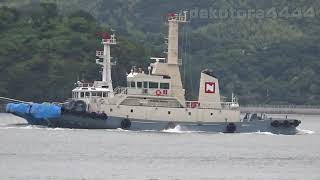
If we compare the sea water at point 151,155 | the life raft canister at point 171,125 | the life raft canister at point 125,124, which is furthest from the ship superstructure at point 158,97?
the sea water at point 151,155

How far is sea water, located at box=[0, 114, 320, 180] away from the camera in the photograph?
74438 mm

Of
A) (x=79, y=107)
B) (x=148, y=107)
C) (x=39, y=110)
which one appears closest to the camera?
(x=79, y=107)

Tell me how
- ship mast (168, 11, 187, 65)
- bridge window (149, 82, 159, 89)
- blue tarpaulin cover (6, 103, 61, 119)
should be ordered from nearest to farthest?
blue tarpaulin cover (6, 103, 61, 119) < bridge window (149, 82, 159, 89) < ship mast (168, 11, 187, 65)

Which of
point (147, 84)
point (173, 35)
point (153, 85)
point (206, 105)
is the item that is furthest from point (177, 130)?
point (173, 35)

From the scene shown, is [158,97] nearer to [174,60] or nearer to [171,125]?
[171,125]

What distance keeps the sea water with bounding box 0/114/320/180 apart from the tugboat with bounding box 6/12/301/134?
794 mm

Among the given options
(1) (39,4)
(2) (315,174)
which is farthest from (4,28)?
(2) (315,174)

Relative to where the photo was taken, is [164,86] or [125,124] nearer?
[125,124]

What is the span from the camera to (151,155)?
86.6 m

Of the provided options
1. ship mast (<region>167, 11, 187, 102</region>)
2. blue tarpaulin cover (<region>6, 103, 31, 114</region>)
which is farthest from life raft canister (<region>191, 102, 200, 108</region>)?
blue tarpaulin cover (<region>6, 103, 31, 114</region>)

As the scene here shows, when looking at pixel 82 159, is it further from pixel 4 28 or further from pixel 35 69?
pixel 4 28

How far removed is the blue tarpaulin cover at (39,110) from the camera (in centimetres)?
10706

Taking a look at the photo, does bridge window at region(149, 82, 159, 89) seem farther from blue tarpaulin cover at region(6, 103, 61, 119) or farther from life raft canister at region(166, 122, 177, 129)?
blue tarpaulin cover at region(6, 103, 61, 119)

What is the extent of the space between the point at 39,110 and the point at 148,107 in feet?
28.5
